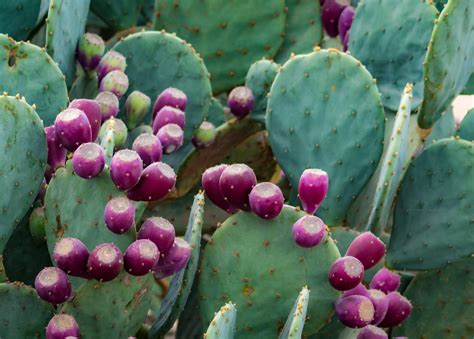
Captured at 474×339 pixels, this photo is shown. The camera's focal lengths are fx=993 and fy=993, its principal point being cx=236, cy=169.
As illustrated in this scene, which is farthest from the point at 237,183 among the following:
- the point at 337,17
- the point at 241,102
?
the point at 337,17

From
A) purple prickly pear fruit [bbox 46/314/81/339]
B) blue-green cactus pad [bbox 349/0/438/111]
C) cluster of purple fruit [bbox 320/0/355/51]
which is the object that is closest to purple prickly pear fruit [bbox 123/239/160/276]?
purple prickly pear fruit [bbox 46/314/81/339]

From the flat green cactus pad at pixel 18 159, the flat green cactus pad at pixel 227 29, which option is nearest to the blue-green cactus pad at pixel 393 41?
the flat green cactus pad at pixel 227 29

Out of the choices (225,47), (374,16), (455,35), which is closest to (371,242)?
(455,35)

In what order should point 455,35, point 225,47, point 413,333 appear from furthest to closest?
point 225,47 → point 413,333 → point 455,35

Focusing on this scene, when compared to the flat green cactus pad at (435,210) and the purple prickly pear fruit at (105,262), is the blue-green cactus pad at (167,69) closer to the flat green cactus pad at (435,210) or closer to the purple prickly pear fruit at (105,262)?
the flat green cactus pad at (435,210)

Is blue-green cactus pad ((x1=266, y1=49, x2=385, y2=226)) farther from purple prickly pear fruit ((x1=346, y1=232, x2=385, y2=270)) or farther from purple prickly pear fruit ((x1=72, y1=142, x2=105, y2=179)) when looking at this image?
purple prickly pear fruit ((x1=72, y1=142, x2=105, y2=179))

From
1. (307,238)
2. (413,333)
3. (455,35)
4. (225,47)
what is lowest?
(413,333)

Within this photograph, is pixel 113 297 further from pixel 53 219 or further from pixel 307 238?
pixel 307 238
